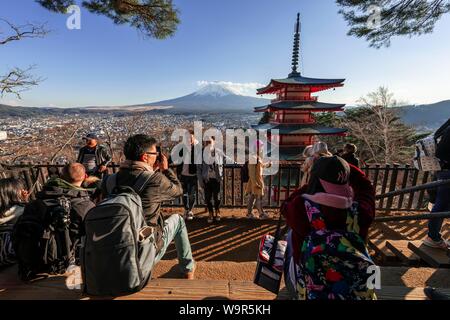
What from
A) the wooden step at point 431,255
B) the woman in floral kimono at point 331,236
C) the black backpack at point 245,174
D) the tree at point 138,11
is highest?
the tree at point 138,11

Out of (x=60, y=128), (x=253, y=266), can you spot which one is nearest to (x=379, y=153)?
(x=253, y=266)

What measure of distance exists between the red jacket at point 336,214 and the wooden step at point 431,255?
1.73m

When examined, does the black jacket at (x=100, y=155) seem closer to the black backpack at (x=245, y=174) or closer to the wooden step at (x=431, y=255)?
the black backpack at (x=245, y=174)

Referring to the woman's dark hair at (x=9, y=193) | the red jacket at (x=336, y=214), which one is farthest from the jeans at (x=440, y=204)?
the woman's dark hair at (x=9, y=193)

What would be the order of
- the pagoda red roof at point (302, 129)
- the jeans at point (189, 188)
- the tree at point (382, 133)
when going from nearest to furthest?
the jeans at point (189, 188), the pagoda red roof at point (302, 129), the tree at point (382, 133)

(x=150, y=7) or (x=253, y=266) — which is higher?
(x=150, y=7)

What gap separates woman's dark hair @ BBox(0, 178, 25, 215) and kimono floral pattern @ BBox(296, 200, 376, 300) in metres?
2.44

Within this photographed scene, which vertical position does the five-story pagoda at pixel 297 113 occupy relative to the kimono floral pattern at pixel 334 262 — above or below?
above

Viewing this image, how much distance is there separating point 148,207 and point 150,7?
4.51m

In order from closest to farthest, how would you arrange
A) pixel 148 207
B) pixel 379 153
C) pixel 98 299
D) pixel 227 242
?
pixel 98 299, pixel 148 207, pixel 227 242, pixel 379 153

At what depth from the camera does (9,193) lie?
199 cm

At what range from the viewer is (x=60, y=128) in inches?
446

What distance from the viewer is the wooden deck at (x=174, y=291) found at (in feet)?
5.18

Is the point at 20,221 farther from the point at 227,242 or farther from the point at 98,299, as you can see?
the point at 227,242
